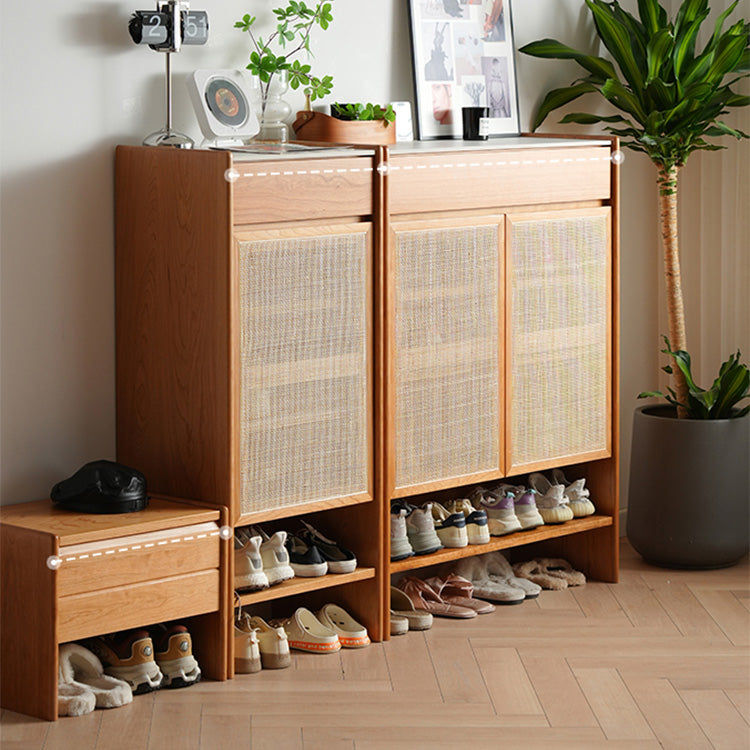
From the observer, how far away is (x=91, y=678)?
320cm

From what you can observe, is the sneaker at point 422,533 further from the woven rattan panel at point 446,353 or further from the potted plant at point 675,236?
the potted plant at point 675,236

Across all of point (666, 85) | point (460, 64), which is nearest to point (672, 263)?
point (666, 85)

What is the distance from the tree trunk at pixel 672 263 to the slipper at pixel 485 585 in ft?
2.82

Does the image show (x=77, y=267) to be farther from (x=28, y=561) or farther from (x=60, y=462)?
(x=28, y=561)

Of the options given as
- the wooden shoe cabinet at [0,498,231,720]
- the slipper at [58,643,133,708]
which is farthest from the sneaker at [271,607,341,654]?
the slipper at [58,643,133,708]

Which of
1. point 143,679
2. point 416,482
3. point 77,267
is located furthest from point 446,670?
point 77,267

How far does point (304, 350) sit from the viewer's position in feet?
11.1

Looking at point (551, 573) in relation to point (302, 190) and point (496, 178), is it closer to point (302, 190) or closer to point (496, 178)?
point (496, 178)

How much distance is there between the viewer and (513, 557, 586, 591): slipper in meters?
4.08

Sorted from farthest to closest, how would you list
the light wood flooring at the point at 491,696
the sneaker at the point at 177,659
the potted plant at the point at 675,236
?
the potted plant at the point at 675,236 → the sneaker at the point at 177,659 → the light wood flooring at the point at 491,696

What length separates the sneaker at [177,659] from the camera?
3.25 meters

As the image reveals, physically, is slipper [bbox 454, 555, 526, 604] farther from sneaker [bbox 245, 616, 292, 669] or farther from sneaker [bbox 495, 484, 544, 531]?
sneaker [bbox 245, 616, 292, 669]

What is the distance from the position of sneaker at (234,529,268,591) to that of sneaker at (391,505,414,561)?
441mm

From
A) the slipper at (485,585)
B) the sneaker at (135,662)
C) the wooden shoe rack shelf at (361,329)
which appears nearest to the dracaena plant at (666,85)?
the wooden shoe rack shelf at (361,329)
